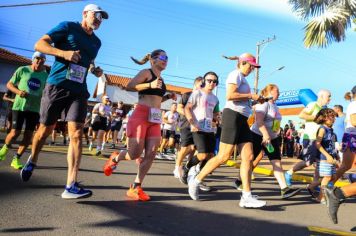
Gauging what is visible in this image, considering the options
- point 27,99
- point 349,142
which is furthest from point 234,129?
point 27,99

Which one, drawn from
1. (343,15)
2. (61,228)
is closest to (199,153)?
(61,228)

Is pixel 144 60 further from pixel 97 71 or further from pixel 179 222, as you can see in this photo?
pixel 179 222

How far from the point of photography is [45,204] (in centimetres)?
368

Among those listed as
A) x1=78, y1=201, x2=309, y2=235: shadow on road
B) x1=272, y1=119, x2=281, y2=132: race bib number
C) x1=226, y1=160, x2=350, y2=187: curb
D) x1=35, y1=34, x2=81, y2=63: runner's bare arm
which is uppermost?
x1=35, y1=34, x2=81, y2=63: runner's bare arm

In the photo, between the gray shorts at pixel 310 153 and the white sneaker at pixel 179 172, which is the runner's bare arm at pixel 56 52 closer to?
the white sneaker at pixel 179 172

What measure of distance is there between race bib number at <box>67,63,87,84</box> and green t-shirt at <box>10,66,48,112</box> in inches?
91.5

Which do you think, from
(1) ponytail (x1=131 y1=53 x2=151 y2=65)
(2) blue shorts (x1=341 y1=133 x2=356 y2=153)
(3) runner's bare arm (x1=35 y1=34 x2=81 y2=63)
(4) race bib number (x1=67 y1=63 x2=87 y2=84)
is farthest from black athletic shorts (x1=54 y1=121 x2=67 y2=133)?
(2) blue shorts (x1=341 y1=133 x2=356 y2=153)

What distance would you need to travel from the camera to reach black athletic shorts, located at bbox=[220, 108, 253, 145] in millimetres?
4773

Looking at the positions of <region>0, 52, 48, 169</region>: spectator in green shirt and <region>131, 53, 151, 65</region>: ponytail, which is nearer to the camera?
<region>131, 53, 151, 65</region>: ponytail

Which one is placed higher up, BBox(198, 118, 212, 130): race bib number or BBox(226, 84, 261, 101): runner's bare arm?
BBox(226, 84, 261, 101): runner's bare arm

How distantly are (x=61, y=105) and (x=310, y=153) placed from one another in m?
4.31

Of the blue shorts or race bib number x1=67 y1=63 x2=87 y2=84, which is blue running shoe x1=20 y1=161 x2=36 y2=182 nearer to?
race bib number x1=67 y1=63 x2=87 y2=84

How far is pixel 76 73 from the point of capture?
162 inches

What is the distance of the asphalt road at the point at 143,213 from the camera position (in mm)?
3074
